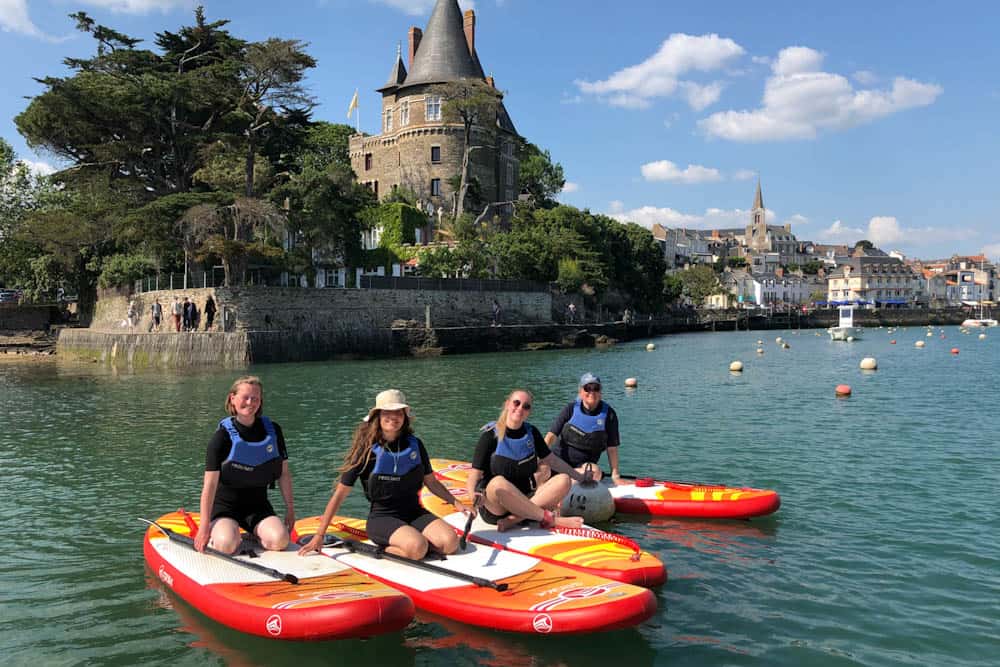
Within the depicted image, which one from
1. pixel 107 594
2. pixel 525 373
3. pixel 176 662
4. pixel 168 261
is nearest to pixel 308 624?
pixel 176 662

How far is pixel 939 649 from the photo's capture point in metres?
6.87

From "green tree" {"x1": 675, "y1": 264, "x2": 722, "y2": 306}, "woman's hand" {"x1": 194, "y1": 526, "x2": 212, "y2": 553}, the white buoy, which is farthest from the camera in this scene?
"green tree" {"x1": 675, "y1": 264, "x2": 722, "y2": 306}

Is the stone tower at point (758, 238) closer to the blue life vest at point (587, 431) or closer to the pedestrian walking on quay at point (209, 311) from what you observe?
the pedestrian walking on quay at point (209, 311)

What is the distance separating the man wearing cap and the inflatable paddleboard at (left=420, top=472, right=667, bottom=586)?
2.03 metres

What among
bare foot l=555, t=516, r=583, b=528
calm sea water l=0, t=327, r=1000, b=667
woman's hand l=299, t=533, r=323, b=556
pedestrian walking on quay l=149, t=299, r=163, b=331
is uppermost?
pedestrian walking on quay l=149, t=299, r=163, b=331

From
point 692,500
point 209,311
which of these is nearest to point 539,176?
point 209,311

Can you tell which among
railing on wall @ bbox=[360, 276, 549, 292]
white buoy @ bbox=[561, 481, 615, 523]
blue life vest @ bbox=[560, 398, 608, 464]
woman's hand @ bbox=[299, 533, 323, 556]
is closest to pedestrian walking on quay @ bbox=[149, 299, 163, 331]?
railing on wall @ bbox=[360, 276, 549, 292]

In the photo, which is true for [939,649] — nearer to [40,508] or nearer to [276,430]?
[276,430]

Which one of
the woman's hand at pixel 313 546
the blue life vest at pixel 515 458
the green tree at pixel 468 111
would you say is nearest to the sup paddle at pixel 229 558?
the woman's hand at pixel 313 546

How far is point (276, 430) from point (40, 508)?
6540mm

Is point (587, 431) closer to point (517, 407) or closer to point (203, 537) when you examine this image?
point (517, 407)

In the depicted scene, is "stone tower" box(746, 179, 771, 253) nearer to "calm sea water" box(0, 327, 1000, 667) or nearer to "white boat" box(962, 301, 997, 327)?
"white boat" box(962, 301, 997, 327)

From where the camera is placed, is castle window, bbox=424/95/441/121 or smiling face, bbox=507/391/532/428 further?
castle window, bbox=424/95/441/121

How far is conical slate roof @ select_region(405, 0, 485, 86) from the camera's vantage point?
69875 millimetres
